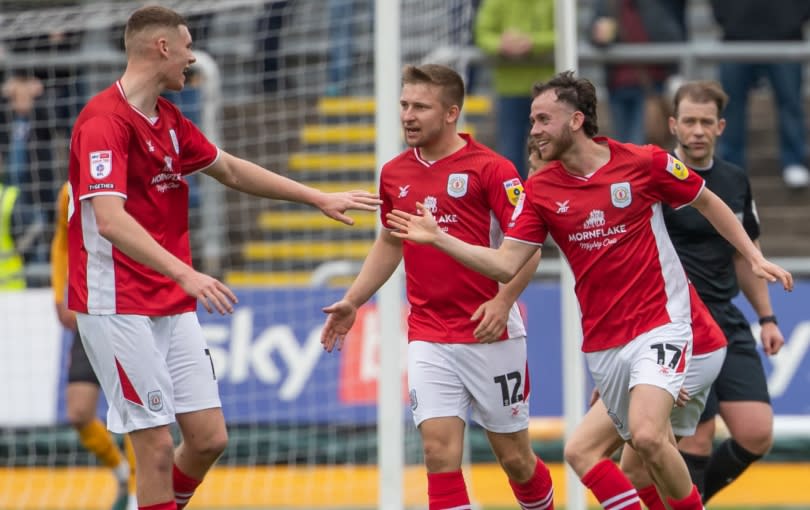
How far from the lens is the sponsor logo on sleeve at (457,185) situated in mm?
6535

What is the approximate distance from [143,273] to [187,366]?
0.46 meters

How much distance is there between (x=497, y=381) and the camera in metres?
6.62

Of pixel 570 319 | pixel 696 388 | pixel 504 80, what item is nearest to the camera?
pixel 696 388

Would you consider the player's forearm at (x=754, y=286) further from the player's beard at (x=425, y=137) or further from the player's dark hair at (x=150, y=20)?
the player's dark hair at (x=150, y=20)

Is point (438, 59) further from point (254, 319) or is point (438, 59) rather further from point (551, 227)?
point (551, 227)

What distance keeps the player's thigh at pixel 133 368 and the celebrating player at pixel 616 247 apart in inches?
45.9

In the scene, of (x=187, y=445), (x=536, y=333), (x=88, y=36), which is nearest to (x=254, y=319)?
(x=536, y=333)

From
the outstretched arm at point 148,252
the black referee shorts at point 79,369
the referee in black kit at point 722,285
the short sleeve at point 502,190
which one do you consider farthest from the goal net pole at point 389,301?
the outstretched arm at point 148,252

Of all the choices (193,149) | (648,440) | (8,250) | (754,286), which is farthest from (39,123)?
(648,440)

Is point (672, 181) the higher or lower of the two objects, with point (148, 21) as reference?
lower

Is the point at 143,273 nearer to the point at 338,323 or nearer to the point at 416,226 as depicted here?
the point at 338,323

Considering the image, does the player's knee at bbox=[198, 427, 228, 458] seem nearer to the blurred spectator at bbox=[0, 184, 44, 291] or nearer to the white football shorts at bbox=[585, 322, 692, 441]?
the white football shorts at bbox=[585, 322, 692, 441]

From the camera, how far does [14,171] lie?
37.5 feet

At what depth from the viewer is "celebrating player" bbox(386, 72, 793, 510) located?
20.4 feet
